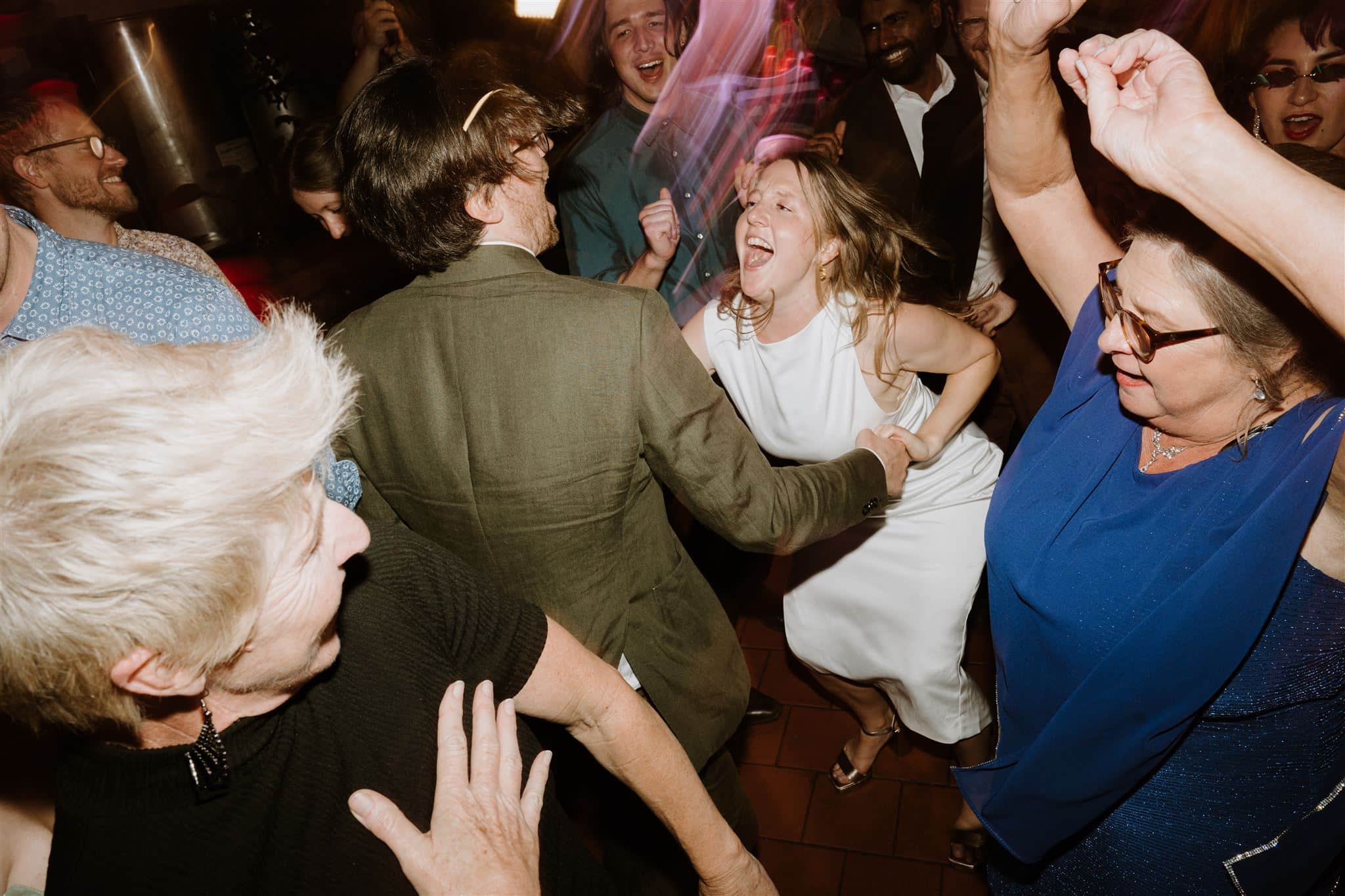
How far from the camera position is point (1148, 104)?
1.31 meters

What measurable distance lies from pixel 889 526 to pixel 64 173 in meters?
3.62

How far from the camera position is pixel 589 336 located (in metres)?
1.75

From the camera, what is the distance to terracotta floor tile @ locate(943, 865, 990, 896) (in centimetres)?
271

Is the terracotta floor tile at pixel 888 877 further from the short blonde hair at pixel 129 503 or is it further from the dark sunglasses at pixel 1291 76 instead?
the dark sunglasses at pixel 1291 76

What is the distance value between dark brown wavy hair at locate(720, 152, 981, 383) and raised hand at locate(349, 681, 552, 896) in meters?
1.83

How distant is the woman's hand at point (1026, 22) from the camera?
1529mm

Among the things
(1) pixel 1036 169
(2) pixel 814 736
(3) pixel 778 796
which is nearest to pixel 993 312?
(1) pixel 1036 169

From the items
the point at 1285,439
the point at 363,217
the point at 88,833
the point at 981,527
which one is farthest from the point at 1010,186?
the point at 88,833

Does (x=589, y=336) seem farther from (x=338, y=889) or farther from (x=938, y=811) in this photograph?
(x=938, y=811)

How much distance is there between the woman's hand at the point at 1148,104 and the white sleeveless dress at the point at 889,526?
4.28 ft

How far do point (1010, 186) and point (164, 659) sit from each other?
6.29ft

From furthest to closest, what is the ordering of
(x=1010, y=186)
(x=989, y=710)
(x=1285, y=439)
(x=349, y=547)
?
1. (x=989, y=710)
2. (x=1010, y=186)
3. (x=1285, y=439)
4. (x=349, y=547)

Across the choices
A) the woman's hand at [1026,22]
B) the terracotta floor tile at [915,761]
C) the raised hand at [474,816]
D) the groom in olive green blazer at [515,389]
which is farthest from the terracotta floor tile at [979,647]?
the raised hand at [474,816]

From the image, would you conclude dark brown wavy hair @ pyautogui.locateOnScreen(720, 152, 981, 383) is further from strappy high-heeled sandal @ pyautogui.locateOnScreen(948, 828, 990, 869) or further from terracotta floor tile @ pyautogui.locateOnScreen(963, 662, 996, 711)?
strappy high-heeled sandal @ pyautogui.locateOnScreen(948, 828, 990, 869)
